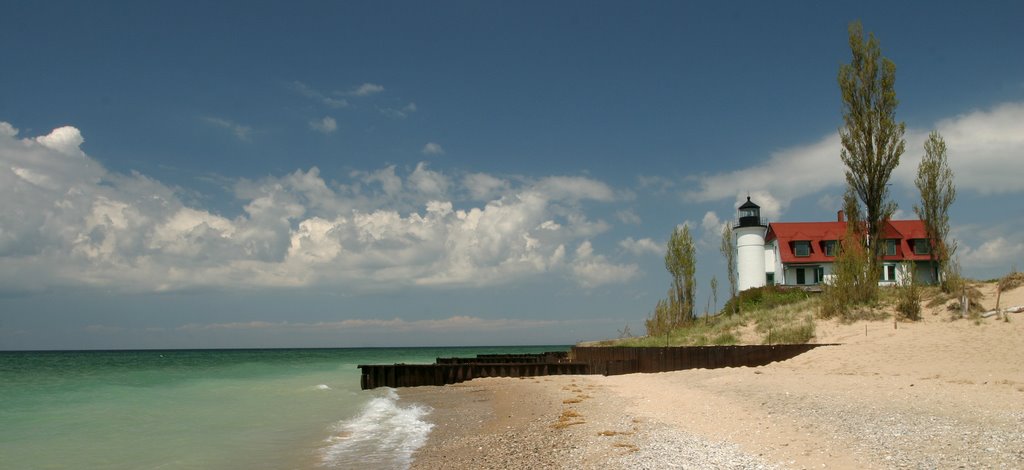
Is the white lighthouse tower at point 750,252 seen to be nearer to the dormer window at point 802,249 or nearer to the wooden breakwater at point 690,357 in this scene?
the dormer window at point 802,249

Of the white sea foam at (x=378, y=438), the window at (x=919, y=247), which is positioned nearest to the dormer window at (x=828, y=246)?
the window at (x=919, y=247)

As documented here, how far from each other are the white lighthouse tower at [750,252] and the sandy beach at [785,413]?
85.1 feet

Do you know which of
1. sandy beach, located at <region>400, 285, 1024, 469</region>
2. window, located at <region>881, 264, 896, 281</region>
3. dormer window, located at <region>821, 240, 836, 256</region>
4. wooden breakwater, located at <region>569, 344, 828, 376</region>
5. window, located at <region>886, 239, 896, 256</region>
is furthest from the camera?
dormer window, located at <region>821, 240, 836, 256</region>

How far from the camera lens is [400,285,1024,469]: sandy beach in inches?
368

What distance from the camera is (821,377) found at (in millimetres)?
19375

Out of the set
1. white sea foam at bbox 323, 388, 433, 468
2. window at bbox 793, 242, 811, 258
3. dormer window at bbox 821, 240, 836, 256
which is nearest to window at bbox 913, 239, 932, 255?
dormer window at bbox 821, 240, 836, 256

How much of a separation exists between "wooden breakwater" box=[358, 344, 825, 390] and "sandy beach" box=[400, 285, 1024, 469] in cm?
95

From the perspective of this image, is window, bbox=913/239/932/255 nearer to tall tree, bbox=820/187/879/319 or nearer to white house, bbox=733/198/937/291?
white house, bbox=733/198/937/291

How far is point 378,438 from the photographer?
14398mm

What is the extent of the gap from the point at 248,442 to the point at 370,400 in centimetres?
937

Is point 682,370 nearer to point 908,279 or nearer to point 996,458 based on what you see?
point 908,279

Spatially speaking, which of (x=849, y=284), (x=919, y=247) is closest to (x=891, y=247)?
(x=919, y=247)

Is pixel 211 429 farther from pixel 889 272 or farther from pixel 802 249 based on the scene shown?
pixel 889 272

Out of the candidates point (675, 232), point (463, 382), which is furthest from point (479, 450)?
point (675, 232)
